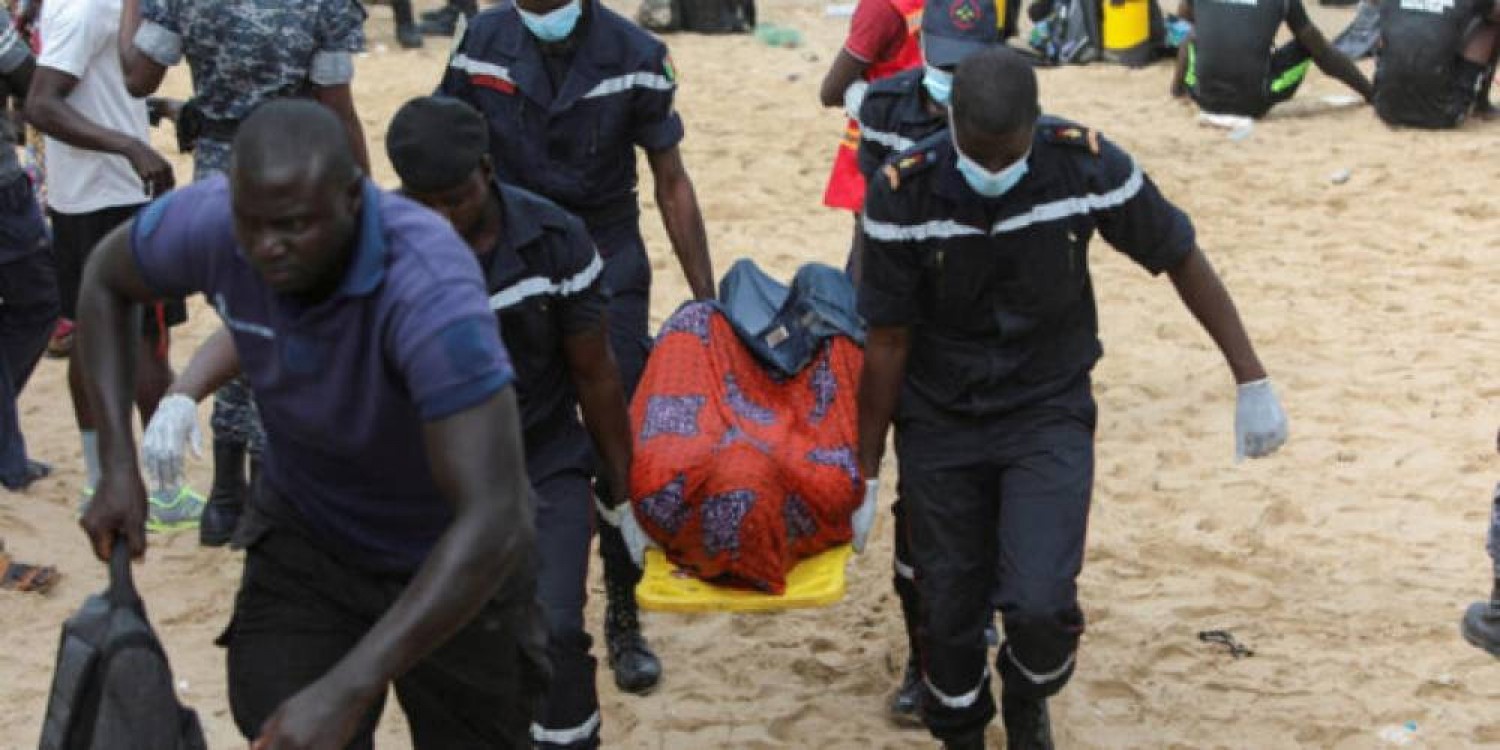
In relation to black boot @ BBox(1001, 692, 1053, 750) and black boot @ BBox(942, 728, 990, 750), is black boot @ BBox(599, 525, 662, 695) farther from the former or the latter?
black boot @ BBox(1001, 692, 1053, 750)

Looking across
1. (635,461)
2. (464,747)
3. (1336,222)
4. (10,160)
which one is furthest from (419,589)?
(1336,222)

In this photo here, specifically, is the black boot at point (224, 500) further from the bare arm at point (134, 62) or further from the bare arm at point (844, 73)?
the bare arm at point (844, 73)

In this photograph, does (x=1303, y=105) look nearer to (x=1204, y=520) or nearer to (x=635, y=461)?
(x=1204, y=520)

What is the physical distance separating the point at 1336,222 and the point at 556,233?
594 cm

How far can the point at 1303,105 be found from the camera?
11617mm

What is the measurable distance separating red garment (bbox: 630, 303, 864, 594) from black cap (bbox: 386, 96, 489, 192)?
3.28ft

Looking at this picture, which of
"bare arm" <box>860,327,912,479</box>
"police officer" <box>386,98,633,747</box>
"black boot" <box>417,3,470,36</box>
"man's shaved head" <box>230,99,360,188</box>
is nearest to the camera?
"man's shaved head" <box>230,99,360,188</box>

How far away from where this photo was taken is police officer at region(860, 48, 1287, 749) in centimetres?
424

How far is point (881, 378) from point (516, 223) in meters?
0.90

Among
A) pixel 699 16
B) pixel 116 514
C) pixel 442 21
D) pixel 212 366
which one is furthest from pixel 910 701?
pixel 442 21

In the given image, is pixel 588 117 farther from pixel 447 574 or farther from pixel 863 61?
pixel 447 574

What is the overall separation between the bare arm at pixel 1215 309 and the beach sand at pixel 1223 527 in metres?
0.98

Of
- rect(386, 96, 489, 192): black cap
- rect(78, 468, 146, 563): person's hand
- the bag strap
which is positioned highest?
rect(386, 96, 489, 192): black cap

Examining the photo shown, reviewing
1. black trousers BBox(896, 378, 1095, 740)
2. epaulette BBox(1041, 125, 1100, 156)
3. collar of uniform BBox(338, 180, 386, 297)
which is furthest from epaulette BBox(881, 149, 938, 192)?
collar of uniform BBox(338, 180, 386, 297)
